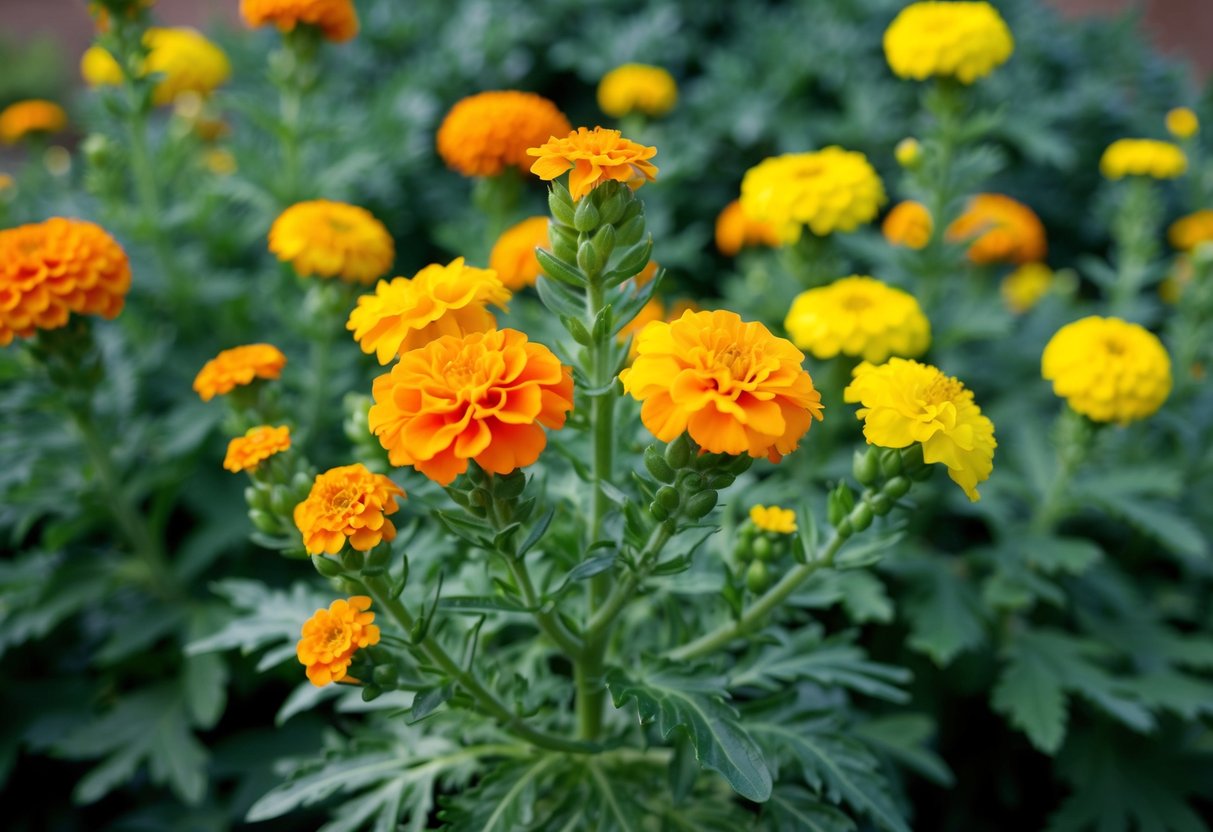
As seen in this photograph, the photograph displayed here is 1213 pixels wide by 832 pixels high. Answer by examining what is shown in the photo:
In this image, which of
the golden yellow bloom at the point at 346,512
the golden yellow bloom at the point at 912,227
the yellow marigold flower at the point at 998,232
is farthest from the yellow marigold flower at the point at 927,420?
the yellow marigold flower at the point at 998,232

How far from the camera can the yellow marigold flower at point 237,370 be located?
5.24 feet

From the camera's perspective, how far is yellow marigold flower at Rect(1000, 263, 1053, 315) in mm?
3428

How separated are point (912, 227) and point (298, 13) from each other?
172 cm

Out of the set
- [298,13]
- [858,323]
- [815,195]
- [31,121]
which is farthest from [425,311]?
[31,121]

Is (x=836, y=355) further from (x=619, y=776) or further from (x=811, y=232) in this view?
(x=619, y=776)

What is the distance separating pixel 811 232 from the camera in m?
2.12

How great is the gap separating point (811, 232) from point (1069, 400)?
681 millimetres

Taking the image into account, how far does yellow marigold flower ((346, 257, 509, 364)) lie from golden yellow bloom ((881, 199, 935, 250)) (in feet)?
5.13

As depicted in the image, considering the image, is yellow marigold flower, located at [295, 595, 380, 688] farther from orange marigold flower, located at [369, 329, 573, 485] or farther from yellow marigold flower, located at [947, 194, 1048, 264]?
yellow marigold flower, located at [947, 194, 1048, 264]

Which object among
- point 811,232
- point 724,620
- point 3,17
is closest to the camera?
point 724,620

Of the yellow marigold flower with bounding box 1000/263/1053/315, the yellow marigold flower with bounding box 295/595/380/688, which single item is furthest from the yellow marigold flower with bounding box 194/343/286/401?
the yellow marigold flower with bounding box 1000/263/1053/315

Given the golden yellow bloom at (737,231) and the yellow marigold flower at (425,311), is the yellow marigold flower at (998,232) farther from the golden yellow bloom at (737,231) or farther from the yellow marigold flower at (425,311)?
the yellow marigold flower at (425,311)

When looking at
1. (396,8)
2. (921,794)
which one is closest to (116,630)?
(921,794)

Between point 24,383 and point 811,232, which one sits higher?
point 811,232
